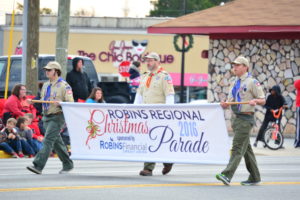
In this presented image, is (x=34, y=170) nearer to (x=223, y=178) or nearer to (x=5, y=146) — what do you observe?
(x=223, y=178)

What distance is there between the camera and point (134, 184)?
12.7 meters

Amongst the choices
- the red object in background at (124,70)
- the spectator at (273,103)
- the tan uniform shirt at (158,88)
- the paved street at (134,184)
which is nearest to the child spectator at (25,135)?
the paved street at (134,184)

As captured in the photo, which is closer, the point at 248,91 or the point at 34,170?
the point at 248,91

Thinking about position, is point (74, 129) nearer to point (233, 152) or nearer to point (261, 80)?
point (233, 152)

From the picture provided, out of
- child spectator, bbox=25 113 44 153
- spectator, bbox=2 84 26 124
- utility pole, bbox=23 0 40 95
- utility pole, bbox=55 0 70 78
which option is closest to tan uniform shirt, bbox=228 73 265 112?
child spectator, bbox=25 113 44 153

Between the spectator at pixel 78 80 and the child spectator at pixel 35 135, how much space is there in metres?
2.05

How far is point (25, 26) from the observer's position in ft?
78.2

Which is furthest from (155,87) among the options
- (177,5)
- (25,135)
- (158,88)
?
(177,5)

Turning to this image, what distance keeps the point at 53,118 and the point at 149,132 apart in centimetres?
152

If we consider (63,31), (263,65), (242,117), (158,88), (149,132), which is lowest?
(149,132)

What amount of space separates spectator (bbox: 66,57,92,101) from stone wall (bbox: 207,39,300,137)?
798cm

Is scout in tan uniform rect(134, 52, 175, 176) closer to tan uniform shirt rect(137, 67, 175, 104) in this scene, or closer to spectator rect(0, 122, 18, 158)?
tan uniform shirt rect(137, 67, 175, 104)

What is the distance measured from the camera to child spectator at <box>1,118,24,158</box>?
61.9 feet

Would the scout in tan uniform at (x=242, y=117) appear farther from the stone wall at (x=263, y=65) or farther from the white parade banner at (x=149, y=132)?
the stone wall at (x=263, y=65)
